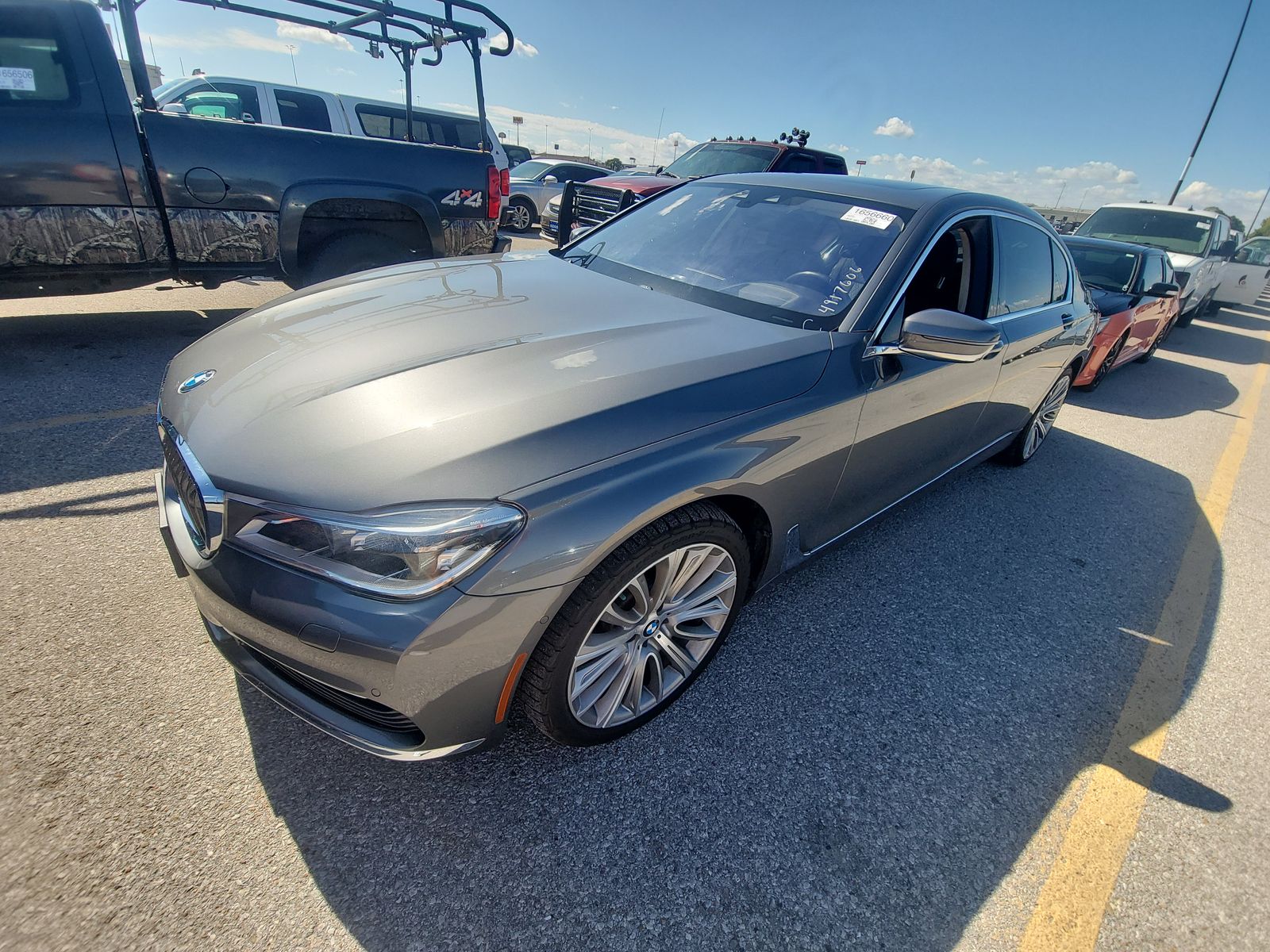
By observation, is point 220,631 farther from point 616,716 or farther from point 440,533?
point 616,716

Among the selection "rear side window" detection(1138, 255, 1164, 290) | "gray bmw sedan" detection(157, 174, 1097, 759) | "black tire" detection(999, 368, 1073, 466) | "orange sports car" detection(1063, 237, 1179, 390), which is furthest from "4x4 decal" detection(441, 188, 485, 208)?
"rear side window" detection(1138, 255, 1164, 290)

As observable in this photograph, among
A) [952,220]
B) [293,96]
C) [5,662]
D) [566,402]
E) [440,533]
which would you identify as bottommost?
[5,662]

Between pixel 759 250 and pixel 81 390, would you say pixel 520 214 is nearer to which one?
pixel 81 390

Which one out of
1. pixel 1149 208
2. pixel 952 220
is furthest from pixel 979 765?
pixel 1149 208

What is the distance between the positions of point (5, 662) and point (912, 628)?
324 cm

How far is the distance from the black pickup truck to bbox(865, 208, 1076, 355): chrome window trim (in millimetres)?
3857

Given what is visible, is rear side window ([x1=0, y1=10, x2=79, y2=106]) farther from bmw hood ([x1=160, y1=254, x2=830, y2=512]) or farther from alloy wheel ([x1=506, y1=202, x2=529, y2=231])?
alloy wheel ([x1=506, y1=202, x2=529, y2=231])

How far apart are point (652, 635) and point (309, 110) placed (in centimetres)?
897

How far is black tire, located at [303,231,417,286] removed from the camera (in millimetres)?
4684

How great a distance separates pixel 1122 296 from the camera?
246 inches

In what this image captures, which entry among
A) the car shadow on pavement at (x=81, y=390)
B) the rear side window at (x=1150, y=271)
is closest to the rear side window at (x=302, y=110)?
the car shadow on pavement at (x=81, y=390)

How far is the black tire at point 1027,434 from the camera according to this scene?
418 centimetres

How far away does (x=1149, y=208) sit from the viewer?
1065 centimetres

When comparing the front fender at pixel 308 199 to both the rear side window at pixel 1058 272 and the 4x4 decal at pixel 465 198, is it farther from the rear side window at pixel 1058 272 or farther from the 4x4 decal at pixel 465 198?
the rear side window at pixel 1058 272
